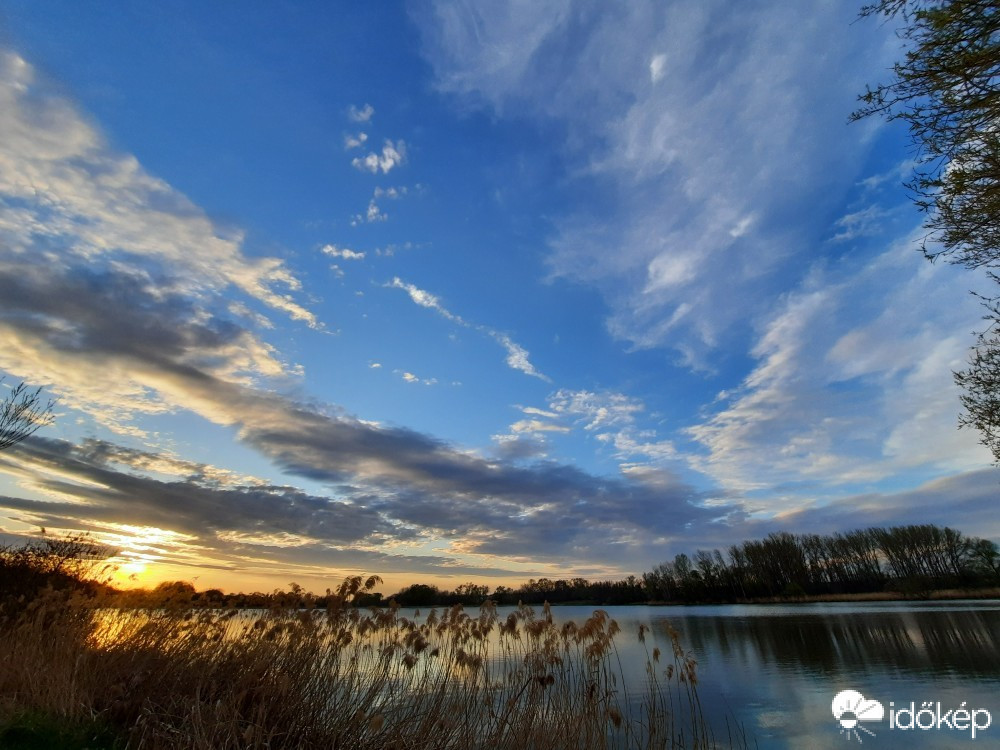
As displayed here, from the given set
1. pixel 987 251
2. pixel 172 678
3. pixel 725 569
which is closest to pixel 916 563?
pixel 725 569

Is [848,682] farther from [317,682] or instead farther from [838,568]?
[838,568]

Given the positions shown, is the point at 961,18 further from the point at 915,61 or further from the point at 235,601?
the point at 235,601

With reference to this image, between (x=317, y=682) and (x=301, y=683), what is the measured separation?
0.26 m

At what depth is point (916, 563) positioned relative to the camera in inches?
3371

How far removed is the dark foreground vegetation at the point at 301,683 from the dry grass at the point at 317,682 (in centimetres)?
3

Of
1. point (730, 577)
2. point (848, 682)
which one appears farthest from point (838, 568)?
point (848, 682)

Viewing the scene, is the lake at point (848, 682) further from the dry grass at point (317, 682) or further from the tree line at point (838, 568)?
the tree line at point (838, 568)

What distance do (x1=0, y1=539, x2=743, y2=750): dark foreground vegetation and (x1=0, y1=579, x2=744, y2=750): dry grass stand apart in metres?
0.03

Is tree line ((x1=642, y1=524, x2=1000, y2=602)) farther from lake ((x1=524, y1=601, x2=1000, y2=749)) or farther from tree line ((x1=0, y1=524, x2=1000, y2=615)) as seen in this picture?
lake ((x1=524, y1=601, x2=1000, y2=749))

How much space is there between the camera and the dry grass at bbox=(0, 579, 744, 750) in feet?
23.5

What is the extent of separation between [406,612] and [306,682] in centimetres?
265

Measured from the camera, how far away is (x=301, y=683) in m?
8.07

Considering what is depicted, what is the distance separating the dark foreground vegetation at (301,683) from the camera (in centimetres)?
698

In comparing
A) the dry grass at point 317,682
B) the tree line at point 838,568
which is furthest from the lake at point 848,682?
the tree line at point 838,568
